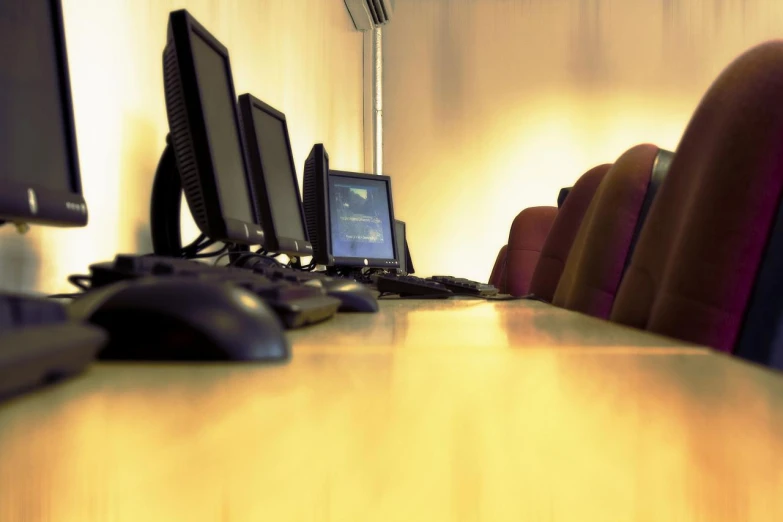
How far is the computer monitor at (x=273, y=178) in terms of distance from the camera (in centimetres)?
169

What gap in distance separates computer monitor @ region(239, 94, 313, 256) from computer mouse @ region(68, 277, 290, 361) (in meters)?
1.02

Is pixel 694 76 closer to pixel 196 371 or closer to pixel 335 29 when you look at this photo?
pixel 335 29

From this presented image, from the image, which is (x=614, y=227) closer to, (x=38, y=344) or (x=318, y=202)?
(x=318, y=202)

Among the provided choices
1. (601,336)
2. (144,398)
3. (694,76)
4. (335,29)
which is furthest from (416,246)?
(144,398)

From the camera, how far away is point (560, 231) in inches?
90.8

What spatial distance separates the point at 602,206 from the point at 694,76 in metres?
5.07

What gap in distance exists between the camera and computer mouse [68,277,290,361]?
468 mm

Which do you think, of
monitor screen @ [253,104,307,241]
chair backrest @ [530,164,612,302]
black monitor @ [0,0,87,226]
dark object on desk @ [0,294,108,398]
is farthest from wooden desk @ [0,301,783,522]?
chair backrest @ [530,164,612,302]

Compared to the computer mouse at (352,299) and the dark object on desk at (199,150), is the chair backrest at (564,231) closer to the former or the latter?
the dark object on desk at (199,150)

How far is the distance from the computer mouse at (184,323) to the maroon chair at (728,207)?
23.9 inches

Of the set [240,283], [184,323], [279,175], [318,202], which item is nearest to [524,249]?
[318,202]

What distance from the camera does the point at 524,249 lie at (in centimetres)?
368

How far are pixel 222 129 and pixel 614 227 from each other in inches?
33.7

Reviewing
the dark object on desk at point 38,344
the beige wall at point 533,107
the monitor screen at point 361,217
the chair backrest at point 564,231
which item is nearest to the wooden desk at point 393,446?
the dark object on desk at point 38,344
